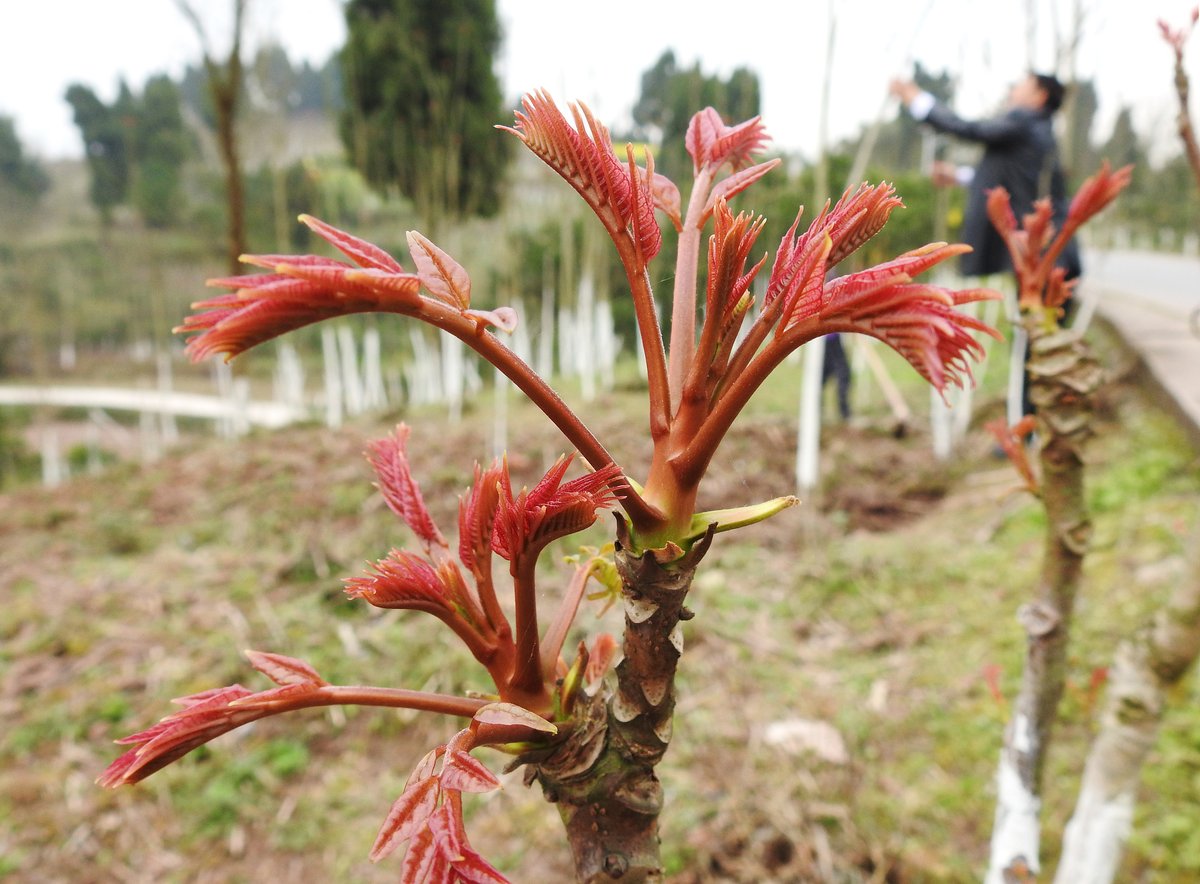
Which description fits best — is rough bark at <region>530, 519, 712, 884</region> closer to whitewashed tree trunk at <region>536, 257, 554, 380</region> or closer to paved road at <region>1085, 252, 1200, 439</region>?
paved road at <region>1085, 252, 1200, 439</region>

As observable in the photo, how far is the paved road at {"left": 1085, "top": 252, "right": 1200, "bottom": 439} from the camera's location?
4.25m

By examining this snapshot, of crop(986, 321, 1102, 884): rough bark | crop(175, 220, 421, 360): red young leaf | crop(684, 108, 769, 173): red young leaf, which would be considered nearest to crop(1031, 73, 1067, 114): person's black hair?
crop(986, 321, 1102, 884): rough bark

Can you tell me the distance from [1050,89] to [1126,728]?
382cm

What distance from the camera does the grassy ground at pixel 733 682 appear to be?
2312mm

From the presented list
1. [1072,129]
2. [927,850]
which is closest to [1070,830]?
[927,850]

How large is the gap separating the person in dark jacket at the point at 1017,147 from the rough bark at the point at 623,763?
3990 mm

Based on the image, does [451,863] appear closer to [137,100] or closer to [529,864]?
[529,864]

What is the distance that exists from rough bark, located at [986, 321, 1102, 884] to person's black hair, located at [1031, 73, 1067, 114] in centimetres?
349

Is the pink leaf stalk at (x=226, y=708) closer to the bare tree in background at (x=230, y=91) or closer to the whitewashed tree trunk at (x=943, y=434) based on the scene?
the whitewashed tree trunk at (x=943, y=434)

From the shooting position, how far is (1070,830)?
131 centimetres

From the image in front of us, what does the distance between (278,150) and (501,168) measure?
3922 mm

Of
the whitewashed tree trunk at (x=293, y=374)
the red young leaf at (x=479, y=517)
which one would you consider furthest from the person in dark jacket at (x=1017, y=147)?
the whitewashed tree trunk at (x=293, y=374)

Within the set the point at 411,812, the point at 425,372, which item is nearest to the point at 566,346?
the point at 425,372

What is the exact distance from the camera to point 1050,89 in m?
Answer: 3.74
